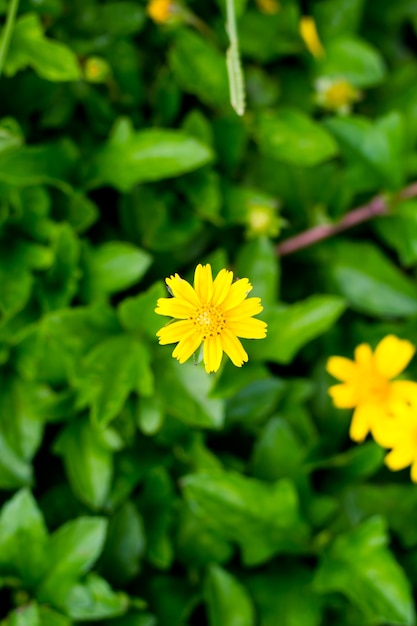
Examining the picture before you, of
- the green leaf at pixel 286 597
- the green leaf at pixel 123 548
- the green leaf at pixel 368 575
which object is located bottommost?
the green leaf at pixel 286 597

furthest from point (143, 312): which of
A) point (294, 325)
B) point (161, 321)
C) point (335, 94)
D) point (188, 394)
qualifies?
point (335, 94)

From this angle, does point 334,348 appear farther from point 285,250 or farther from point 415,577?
point 415,577

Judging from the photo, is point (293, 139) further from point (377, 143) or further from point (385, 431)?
point (385, 431)

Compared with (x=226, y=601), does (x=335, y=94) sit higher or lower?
higher

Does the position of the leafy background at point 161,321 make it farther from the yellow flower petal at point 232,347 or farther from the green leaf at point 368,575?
the yellow flower petal at point 232,347

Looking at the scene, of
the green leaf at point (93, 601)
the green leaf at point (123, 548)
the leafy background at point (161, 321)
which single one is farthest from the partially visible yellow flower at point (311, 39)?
the green leaf at point (93, 601)

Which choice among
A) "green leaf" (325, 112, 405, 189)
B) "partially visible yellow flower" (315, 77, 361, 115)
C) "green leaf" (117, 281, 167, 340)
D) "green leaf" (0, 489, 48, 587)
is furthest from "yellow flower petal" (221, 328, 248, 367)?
"partially visible yellow flower" (315, 77, 361, 115)
